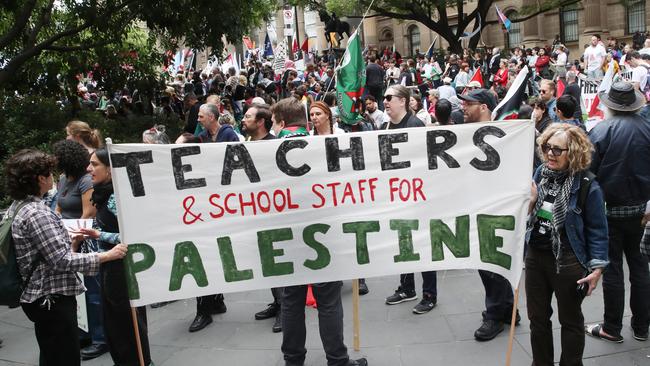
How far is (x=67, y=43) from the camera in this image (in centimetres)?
1327

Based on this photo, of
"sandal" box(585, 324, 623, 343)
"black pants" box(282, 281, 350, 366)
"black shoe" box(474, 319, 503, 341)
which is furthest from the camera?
"black shoe" box(474, 319, 503, 341)

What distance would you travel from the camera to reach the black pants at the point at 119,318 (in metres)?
4.34

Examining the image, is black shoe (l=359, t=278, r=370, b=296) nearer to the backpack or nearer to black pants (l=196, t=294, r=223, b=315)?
black pants (l=196, t=294, r=223, b=315)

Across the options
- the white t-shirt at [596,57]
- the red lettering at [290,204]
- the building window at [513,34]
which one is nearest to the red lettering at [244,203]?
the red lettering at [290,204]

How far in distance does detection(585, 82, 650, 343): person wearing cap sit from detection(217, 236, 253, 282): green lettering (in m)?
2.68

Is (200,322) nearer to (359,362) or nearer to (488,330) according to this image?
(359,362)

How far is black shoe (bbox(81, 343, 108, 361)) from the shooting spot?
5180 mm

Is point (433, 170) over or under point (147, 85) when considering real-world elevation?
under

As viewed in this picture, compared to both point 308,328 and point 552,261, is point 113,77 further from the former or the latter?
point 552,261

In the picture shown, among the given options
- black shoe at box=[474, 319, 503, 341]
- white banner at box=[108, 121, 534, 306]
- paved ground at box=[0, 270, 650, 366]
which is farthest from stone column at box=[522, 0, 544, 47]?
white banner at box=[108, 121, 534, 306]

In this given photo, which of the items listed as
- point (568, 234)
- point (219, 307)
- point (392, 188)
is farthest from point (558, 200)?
point (219, 307)

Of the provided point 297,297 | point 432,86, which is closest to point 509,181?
point 297,297

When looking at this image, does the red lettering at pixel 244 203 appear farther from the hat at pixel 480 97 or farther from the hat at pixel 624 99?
the hat at pixel 624 99

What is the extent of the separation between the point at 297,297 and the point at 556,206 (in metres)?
1.82
